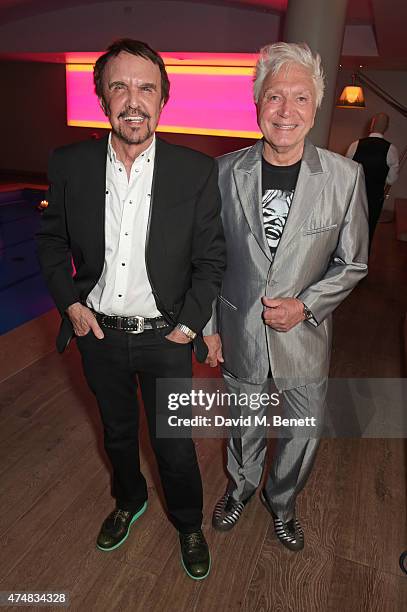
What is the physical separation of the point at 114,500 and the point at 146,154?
150 cm

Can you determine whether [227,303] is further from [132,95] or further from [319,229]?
[132,95]

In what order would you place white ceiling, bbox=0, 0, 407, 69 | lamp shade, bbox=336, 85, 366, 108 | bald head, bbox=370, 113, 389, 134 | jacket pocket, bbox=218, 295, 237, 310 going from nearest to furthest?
jacket pocket, bbox=218, 295, 237, 310 → bald head, bbox=370, 113, 389, 134 → white ceiling, bbox=0, 0, 407, 69 → lamp shade, bbox=336, 85, 366, 108

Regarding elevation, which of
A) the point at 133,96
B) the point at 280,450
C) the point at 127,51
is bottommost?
the point at 280,450

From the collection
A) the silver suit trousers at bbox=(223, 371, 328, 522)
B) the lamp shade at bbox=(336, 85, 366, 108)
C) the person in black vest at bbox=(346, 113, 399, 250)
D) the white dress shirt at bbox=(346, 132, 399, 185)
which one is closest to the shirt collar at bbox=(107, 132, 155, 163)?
the silver suit trousers at bbox=(223, 371, 328, 522)

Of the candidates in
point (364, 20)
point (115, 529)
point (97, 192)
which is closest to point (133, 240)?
point (97, 192)

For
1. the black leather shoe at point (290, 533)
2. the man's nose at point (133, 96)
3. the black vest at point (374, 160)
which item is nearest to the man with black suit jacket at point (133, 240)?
the man's nose at point (133, 96)

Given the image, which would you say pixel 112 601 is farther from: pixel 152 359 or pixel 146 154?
pixel 146 154

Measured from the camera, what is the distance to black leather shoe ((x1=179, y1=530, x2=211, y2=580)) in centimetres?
174

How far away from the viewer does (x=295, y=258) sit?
1.53 m

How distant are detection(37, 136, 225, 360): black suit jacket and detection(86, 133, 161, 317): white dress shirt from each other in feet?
0.08

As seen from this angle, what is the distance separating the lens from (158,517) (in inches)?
79.0

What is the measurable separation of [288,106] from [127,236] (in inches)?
24.7

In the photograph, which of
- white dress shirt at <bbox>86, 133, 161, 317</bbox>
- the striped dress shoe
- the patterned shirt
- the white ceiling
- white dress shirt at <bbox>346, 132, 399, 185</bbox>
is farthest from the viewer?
the white ceiling

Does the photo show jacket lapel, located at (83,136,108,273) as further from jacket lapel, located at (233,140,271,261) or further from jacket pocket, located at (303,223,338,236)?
jacket pocket, located at (303,223,338,236)
